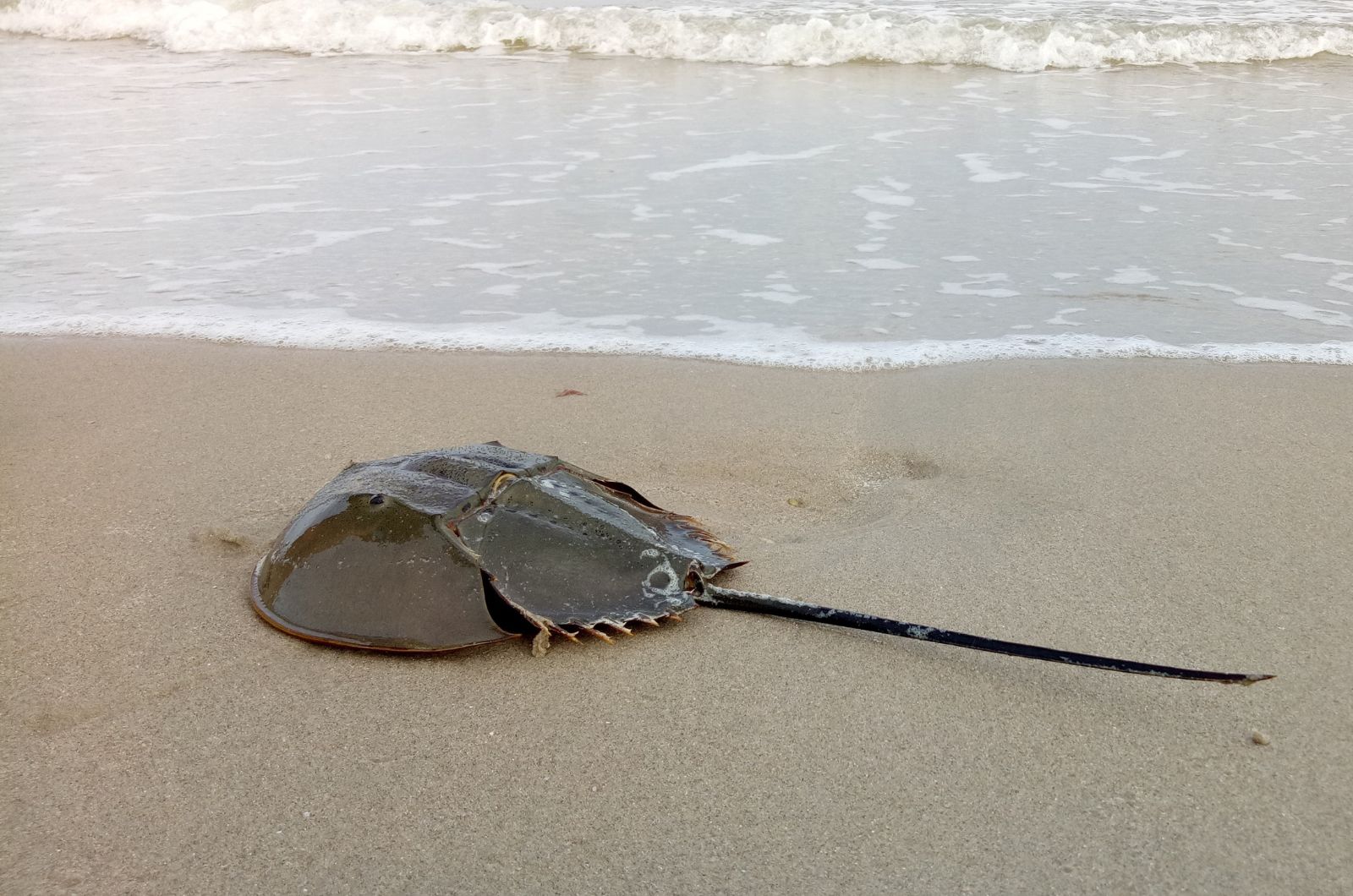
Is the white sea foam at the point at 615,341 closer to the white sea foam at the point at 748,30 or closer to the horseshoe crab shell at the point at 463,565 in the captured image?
the horseshoe crab shell at the point at 463,565

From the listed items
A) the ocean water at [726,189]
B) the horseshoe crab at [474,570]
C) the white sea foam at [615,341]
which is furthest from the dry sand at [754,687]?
the ocean water at [726,189]

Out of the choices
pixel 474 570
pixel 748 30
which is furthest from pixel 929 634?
pixel 748 30

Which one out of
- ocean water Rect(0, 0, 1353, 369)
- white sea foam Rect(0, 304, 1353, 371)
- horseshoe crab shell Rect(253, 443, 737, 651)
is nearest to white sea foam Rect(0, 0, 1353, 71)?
ocean water Rect(0, 0, 1353, 369)

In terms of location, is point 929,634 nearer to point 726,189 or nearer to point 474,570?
point 474,570

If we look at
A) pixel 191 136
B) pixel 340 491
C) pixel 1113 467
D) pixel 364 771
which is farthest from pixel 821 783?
pixel 191 136

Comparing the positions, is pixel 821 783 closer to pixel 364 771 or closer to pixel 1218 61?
pixel 364 771

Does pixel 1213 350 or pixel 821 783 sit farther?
pixel 1213 350

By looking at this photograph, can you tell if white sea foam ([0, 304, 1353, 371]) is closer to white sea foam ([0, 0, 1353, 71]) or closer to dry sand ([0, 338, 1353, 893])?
dry sand ([0, 338, 1353, 893])
